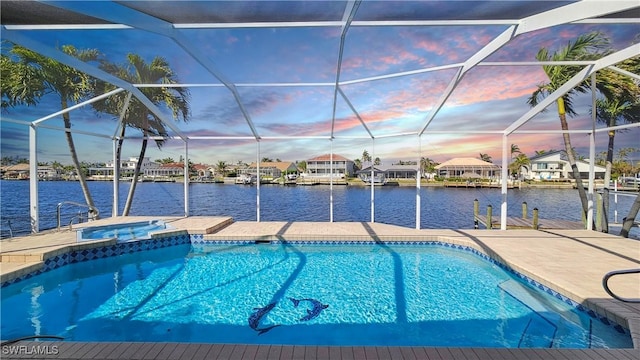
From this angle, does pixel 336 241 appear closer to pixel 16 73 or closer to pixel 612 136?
pixel 612 136

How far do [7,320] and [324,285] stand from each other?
16.3 feet

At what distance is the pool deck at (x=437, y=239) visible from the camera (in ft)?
9.20

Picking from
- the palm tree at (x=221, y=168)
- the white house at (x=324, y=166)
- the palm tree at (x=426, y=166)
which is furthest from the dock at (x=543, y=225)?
the palm tree at (x=221, y=168)

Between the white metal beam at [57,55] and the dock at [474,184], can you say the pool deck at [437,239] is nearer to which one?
the white metal beam at [57,55]

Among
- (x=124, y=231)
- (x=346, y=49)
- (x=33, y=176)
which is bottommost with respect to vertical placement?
(x=124, y=231)

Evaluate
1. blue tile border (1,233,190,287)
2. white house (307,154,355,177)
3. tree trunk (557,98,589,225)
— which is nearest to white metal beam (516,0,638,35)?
tree trunk (557,98,589,225)

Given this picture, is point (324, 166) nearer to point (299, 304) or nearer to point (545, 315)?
point (299, 304)

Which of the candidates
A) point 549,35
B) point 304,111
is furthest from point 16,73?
point 549,35

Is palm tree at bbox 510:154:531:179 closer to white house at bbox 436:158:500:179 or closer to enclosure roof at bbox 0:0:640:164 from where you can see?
white house at bbox 436:158:500:179

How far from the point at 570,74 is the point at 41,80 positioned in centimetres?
1922

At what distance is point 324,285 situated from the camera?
19.2ft

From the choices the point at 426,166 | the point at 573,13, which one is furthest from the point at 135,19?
A: the point at 426,166

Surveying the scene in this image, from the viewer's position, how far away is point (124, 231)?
851 cm

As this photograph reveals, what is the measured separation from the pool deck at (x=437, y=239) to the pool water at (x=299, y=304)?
35 centimetres
